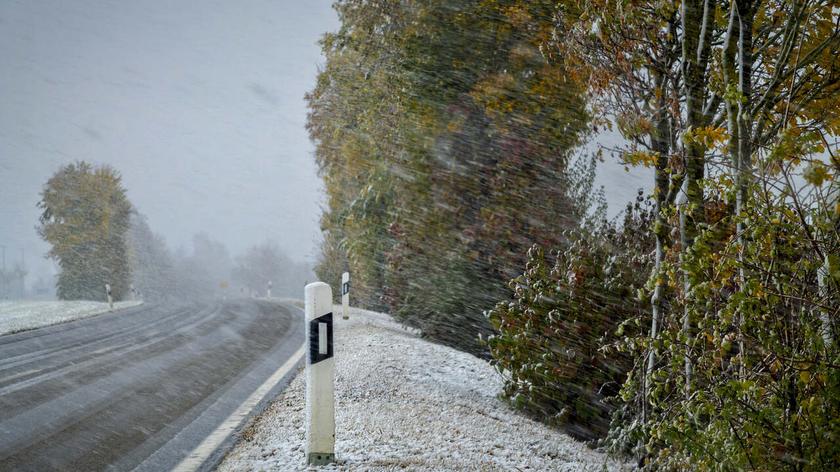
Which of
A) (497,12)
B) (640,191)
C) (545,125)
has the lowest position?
(640,191)

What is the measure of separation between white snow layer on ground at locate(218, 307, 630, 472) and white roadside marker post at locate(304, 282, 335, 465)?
0.36 ft

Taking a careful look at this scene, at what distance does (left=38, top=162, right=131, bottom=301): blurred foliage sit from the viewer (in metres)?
38.2

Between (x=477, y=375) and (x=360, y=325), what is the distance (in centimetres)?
485

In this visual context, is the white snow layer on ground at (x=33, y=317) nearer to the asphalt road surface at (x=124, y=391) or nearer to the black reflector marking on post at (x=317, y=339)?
the asphalt road surface at (x=124, y=391)

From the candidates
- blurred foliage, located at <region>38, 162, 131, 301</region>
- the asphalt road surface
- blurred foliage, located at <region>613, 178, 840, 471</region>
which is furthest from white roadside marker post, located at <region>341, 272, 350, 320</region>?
blurred foliage, located at <region>38, 162, 131, 301</region>

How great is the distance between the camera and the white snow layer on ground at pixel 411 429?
390cm

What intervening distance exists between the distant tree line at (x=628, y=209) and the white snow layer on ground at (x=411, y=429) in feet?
1.79

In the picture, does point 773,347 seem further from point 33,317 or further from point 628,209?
point 33,317

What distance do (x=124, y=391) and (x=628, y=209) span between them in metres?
5.52

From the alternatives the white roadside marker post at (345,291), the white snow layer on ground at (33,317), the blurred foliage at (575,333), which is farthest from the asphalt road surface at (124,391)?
the blurred foliage at (575,333)

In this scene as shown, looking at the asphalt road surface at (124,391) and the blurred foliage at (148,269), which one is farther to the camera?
the blurred foliage at (148,269)

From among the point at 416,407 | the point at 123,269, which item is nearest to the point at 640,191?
the point at 416,407

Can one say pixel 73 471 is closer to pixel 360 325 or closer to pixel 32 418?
pixel 32 418

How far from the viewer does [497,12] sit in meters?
10.8
